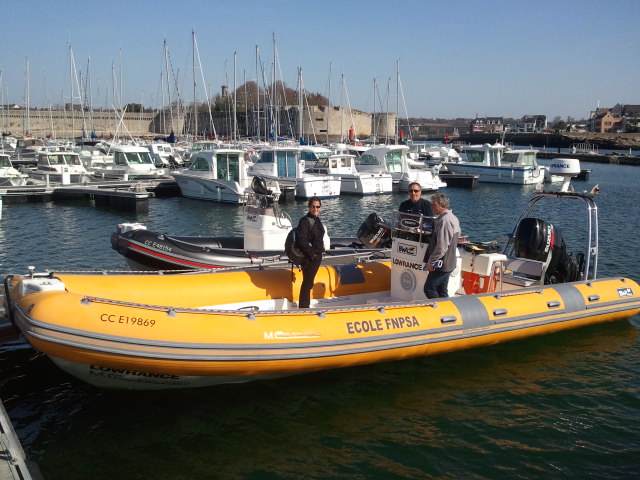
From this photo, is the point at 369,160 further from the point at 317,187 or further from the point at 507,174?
the point at 507,174

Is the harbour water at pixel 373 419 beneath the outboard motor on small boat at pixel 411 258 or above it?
beneath

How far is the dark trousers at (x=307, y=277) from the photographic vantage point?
7.57 meters

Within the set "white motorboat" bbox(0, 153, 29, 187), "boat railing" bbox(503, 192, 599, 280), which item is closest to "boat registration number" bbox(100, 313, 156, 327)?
"boat railing" bbox(503, 192, 599, 280)

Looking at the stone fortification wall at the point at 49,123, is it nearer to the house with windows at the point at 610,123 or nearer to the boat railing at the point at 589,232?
the boat railing at the point at 589,232

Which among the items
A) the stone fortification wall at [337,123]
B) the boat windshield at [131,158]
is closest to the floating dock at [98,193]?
the boat windshield at [131,158]

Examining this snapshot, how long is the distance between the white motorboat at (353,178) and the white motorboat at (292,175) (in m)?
1.11

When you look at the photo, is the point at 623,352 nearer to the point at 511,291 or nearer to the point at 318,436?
the point at 511,291

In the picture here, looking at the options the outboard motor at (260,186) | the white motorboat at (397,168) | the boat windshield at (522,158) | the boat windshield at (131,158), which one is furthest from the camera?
the boat windshield at (522,158)

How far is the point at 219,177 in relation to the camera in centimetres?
2642

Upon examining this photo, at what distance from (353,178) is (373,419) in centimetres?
2351

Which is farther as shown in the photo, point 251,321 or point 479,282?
point 479,282

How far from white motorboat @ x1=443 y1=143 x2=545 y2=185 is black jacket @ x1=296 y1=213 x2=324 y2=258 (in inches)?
1228

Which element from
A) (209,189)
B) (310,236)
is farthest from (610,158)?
(310,236)

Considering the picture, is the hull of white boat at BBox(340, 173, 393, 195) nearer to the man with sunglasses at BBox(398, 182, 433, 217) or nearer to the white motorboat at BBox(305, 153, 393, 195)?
the white motorboat at BBox(305, 153, 393, 195)
